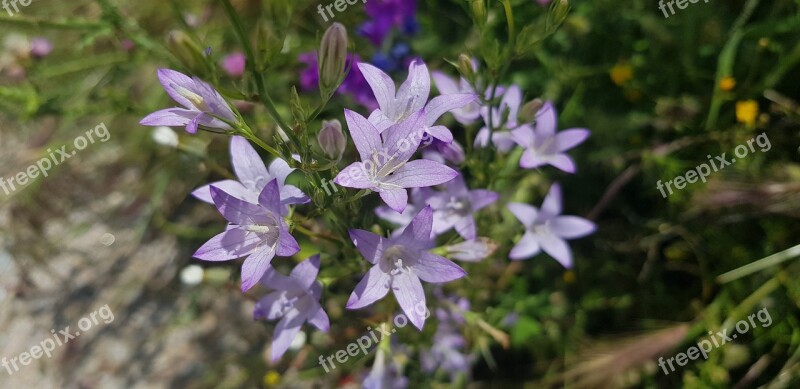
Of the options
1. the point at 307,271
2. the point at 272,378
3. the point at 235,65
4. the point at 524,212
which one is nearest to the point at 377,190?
the point at 307,271

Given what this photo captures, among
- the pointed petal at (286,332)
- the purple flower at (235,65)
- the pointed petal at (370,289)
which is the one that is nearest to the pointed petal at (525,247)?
the pointed petal at (370,289)

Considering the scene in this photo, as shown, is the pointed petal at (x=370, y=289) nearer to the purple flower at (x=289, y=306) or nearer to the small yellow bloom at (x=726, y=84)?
the purple flower at (x=289, y=306)

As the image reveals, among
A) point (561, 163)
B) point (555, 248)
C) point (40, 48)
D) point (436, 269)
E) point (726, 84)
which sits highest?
point (40, 48)

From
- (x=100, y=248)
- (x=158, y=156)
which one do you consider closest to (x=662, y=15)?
(x=158, y=156)

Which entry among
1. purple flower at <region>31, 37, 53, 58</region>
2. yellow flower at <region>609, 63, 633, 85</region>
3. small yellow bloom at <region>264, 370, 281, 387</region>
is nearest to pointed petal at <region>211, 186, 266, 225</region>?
small yellow bloom at <region>264, 370, 281, 387</region>

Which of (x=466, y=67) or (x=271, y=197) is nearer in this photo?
(x=271, y=197)

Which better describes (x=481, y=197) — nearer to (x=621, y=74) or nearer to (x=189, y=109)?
(x=189, y=109)

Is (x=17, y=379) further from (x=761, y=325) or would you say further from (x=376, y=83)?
(x=761, y=325)
